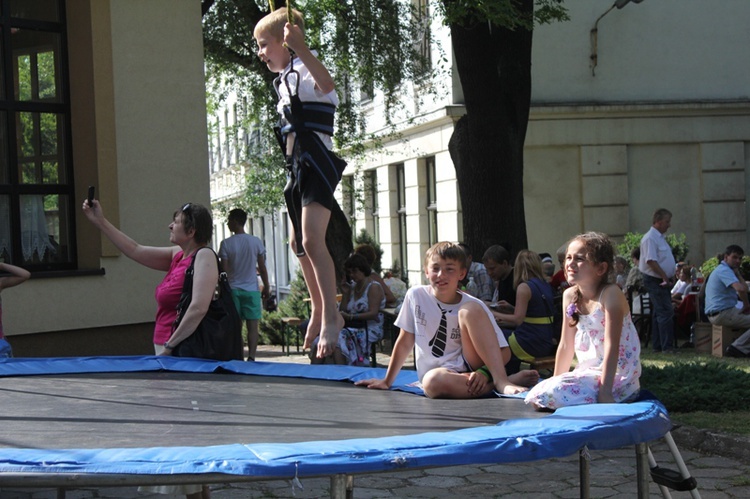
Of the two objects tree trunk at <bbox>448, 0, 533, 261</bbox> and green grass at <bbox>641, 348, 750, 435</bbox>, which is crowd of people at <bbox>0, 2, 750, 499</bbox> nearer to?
green grass at <bbox>641, 348, 750, 435</bbox>

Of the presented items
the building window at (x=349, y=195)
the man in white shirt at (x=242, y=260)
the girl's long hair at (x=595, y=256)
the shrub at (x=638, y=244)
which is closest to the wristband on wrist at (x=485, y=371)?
the girl's long hair at (x=595, y=256)

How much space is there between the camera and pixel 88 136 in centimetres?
938

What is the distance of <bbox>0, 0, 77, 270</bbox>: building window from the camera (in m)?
9.16

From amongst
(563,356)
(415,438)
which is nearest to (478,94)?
(563,356)

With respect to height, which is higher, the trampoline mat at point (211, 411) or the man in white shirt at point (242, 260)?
the man in white shirt at point (242, 260)

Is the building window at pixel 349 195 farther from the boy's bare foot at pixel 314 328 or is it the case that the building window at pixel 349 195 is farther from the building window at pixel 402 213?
the boy's bare foot at pixel 314 328

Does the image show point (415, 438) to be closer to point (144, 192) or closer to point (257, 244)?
point (144, 192)

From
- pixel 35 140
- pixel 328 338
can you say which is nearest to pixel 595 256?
pixel 328 338

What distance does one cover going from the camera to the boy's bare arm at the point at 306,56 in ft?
13.7

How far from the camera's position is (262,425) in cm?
457

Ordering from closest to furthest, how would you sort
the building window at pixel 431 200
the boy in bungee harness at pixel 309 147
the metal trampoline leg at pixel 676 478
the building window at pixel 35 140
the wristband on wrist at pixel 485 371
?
the metal trampoline leg at pixel 676 478
the boy in bungee harness at pixel 309 147
the wristband on wrist at pixel 485 371
the building window at pixel 35 140
the building window at pixel 431 200

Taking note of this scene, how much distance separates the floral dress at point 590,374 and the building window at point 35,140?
5778 millimetres

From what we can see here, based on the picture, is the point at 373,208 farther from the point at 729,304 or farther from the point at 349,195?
the point at 729,304

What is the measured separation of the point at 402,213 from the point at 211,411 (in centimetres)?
2002
